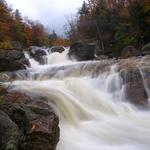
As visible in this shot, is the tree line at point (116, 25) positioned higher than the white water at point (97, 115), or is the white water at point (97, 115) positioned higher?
the tree line at point (116, 25)

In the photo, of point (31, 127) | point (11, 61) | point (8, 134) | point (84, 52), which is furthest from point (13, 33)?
point (8, 134)

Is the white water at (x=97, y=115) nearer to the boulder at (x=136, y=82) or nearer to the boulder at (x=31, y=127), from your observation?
the boulder at (x=136, y=82)

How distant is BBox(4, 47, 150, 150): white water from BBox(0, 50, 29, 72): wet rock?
6243 millimetres

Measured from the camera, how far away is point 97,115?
1016cm

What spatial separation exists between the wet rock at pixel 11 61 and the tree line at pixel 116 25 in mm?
9886

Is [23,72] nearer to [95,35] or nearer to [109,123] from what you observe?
[109,123]

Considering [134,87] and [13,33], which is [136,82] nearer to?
[134,87]

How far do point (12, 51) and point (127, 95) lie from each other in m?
10.4

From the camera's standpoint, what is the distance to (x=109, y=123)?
943 cm

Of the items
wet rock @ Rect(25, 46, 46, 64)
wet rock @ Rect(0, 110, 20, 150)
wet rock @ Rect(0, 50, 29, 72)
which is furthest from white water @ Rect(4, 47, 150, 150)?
wet rock @ Rect(25, 46, 46, 64)

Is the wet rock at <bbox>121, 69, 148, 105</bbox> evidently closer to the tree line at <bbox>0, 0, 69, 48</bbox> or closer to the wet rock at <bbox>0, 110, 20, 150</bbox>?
the wet rock at <bbox>0, 110, 20, 150</bbox>

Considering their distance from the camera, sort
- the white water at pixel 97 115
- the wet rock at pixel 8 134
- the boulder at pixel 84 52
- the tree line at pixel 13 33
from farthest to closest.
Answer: the tree line at pixel 13 33 < the boulder at pixel 84 52 < the white water at pixel 97 115 < the wet rock at pixel 8 134

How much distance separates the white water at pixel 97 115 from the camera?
791 centimetres

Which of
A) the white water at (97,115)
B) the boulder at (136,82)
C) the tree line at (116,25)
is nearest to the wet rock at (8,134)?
the white water at (97,115)
